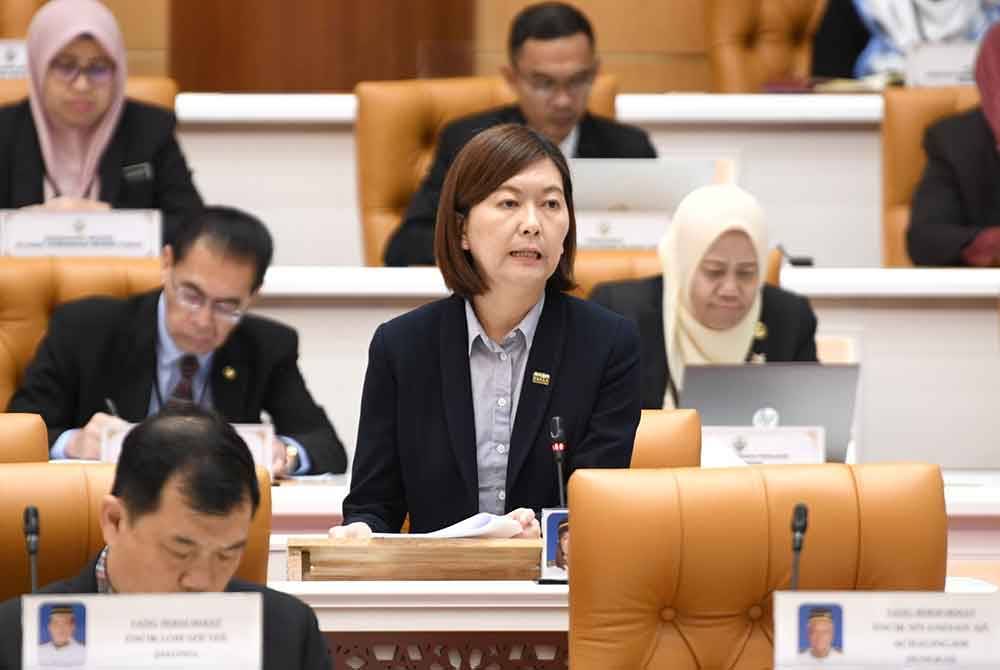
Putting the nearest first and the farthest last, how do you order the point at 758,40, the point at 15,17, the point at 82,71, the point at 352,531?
1. the point at 352,531
2. the point at 82,71
3. the point at 15,17
4. the point at 758,40

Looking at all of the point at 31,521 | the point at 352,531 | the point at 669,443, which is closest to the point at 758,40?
the point at 669,443

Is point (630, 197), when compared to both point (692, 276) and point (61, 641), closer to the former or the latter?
point (692, 276)

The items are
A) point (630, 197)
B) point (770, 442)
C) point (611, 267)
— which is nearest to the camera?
point (770, 442)

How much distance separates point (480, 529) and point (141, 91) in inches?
122

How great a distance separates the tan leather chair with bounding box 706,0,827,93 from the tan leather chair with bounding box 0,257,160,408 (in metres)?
2.77

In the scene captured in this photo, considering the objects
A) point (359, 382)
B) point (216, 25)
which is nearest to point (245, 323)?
point (359, 382)

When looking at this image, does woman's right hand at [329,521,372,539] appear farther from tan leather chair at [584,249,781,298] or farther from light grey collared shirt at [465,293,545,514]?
tan leather chair at [584,249,781,298]

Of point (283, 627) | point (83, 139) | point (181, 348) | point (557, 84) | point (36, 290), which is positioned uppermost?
point (557, 84)

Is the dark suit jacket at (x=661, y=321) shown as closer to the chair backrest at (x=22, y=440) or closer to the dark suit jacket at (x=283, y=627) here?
the chair backrest at (x=22, y=440)

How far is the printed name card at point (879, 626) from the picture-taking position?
211 centimetres

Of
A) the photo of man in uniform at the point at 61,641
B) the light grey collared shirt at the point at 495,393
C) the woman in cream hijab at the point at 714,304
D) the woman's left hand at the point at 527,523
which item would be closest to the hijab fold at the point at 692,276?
the woman in cream hijab at the point at 714,304

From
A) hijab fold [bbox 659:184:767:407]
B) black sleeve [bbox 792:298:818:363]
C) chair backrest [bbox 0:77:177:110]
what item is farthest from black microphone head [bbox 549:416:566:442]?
chair backrest [bbox 0:77:177:110]

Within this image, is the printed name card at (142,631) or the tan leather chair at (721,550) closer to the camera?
the printed name card at (142,631)

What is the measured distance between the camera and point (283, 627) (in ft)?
7.28
